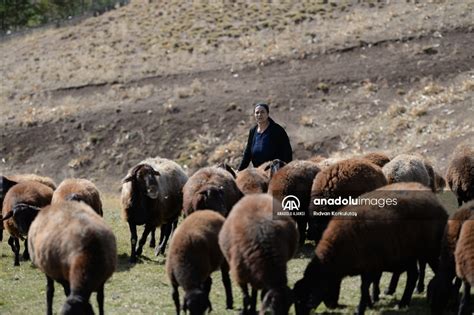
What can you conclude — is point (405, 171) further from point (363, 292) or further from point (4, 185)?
point (4, 185)

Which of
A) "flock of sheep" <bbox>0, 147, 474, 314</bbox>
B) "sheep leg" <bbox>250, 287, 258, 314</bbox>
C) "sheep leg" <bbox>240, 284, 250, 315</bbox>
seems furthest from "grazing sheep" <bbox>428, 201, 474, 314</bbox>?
"sheep leg" <bbox>240, 284, 250, 315</bbox>

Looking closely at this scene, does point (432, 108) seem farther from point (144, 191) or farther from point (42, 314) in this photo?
point (42, 314)

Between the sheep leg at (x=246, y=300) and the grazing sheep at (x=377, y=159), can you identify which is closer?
the sheep leg at (x=246, y=300)

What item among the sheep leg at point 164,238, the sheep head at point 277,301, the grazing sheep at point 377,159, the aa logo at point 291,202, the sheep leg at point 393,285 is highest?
the grazing sheep at point 377,159

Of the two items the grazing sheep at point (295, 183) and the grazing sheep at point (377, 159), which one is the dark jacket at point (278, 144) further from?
the grazing sheep at point (377, 159)

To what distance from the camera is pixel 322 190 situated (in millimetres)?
11766

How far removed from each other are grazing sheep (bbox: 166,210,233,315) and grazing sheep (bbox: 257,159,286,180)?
3.73 m

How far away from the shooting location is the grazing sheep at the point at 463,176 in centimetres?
1391

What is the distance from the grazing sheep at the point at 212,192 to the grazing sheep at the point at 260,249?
2.11m

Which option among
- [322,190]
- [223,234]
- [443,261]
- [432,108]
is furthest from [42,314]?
[432,108]

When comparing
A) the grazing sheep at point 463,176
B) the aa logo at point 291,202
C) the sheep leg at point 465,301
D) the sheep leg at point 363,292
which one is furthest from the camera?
the grazing sheep at point 463,176

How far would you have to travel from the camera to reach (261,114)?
13844 millimetres

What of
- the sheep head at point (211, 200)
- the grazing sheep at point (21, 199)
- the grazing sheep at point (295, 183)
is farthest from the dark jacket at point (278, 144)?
the grazing sheep at point (21, 199)

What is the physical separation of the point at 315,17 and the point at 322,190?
116 ft
